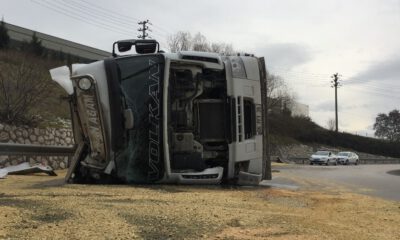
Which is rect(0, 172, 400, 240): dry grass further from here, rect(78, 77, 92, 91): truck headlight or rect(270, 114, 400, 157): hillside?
rect(270, 114, 400, 157): hillside

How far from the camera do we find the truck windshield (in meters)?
8.88

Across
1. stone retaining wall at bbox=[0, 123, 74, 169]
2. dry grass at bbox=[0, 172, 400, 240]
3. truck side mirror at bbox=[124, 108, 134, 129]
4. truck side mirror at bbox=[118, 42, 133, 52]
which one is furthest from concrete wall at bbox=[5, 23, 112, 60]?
dry grass at bbox=[0, 172, 400, 240]

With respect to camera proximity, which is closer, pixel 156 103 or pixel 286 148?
pixel 156 103

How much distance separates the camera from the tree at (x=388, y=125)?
91.5 meters

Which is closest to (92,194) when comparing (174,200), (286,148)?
(174,200)

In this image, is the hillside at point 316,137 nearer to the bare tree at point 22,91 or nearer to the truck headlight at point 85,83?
the bare tree at point 22,91

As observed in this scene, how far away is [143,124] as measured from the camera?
29.3ft

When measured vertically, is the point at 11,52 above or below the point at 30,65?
above

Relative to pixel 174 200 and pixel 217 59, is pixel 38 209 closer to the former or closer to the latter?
pixel 174 200

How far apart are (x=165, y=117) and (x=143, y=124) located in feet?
1.28

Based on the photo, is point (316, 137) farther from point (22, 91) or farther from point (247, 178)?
point (247, 178)

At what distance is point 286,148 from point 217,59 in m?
54.8

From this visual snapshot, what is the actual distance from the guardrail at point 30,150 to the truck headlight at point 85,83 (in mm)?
5354

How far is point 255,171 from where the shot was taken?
9.74 metres
